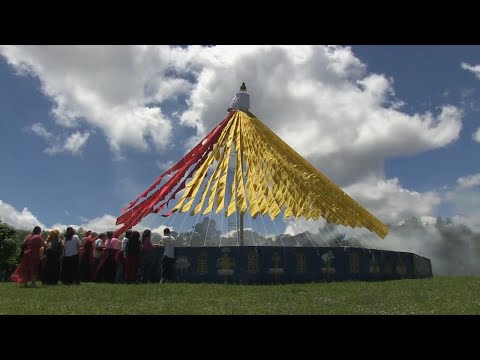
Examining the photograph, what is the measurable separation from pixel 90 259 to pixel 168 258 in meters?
2.67

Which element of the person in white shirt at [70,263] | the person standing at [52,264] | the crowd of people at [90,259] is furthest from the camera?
the person in white shirt at [70,263]

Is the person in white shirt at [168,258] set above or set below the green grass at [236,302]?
above

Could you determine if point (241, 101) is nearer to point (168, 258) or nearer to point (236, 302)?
point (168, 258)

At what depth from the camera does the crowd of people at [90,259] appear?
13.3 meters

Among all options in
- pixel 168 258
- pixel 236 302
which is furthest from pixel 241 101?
pixel 236 302

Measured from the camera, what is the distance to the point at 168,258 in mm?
14680

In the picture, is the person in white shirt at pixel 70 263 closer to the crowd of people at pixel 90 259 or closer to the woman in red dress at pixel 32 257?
the crowd of people at pixel 90 259

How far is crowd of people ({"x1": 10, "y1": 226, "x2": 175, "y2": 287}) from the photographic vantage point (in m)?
13.3

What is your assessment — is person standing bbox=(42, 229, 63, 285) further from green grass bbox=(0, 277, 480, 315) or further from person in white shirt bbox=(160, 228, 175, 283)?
green grass bbox=(0, 277, 480, 315)

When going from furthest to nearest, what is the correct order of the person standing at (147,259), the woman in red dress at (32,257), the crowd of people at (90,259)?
1. the person standing at (147,259)
2. the crowd of people at (90,259)
3. the woman in red dress at (32,257)

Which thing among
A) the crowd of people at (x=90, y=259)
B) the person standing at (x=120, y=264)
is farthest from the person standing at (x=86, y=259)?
the person standing at (x=120, y=264)

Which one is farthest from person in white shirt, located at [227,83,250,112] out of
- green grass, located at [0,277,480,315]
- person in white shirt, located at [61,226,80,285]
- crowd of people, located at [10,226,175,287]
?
green grass, located at [0,277,480,315]

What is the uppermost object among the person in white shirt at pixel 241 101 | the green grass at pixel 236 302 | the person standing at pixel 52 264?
the person in white shirt at pixel 241 101
